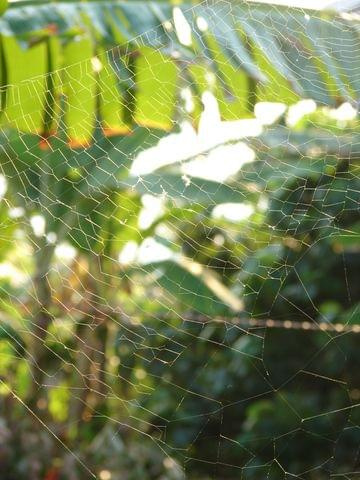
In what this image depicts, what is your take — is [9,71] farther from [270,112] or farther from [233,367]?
[233,367]

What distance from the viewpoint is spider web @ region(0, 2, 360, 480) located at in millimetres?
1127

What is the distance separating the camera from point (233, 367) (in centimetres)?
179

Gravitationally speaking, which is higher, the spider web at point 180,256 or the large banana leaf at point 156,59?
the large banana leaf at point 156,59

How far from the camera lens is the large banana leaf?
1.11 m

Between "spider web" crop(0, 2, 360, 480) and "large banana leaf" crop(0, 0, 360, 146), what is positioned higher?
"large banana leaf" crop(0, 0, 360, 146)

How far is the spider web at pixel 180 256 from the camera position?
1.13 meters

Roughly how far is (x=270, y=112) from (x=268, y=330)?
83 centimetres

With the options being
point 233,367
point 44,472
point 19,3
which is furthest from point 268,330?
point 19,3

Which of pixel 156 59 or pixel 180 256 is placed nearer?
pixel 156 59

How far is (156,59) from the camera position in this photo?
1182 millimetres

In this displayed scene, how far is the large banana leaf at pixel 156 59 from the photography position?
1.11 metres

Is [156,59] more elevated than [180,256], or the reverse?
[156,59]

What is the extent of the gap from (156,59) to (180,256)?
1.37 ft

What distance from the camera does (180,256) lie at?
1.47 meters
